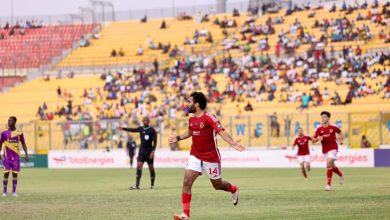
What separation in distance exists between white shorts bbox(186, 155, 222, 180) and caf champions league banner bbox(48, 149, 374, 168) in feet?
99.0

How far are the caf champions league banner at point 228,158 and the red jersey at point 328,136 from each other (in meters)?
18.7

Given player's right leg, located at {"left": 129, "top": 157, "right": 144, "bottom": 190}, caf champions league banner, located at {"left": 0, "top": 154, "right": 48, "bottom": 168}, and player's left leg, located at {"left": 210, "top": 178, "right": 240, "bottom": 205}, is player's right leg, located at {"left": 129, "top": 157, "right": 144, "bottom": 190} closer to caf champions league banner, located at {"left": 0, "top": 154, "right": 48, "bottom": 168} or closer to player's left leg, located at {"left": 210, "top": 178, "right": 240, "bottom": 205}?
player's left leg, located at {"left": 210, "top": 178, "right": 240, "bottom": 205}

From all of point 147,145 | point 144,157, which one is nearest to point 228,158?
point 147,145

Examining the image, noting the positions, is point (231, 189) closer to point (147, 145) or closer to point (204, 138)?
point (204, 138)

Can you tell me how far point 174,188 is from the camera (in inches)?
1142

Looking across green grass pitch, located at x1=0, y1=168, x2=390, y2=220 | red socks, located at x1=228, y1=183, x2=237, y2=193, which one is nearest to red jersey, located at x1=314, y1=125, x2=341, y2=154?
green grass pitch, located at x1=0, y1=168, x2=390, y2=220

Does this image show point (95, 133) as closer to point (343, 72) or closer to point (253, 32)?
point (343, 72)

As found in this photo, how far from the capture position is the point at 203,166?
16.9 metres

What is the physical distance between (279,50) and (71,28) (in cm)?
2321

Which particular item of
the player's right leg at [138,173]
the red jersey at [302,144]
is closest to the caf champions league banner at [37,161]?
the red jersey at [302,144]

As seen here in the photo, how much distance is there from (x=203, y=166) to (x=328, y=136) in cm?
1167

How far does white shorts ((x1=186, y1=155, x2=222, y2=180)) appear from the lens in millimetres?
16812

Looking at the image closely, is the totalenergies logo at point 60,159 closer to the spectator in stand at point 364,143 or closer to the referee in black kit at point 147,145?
the spectator in stand at point 364,143

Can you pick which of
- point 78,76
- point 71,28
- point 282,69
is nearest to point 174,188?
point 282,69
